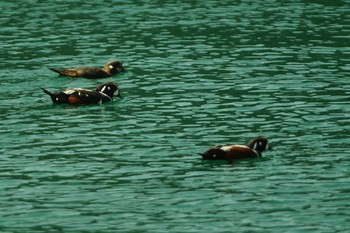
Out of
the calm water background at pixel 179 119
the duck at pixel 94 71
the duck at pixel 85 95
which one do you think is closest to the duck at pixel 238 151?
the calm water background at pixel 179 119

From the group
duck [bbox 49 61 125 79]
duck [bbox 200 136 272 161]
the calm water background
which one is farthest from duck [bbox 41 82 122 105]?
duck [bbox 200 136 272 161]

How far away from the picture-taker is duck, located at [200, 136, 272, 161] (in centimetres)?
2602

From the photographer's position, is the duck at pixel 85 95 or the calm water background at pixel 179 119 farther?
the duck at pixel 85 95

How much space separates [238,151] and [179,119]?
4.54m

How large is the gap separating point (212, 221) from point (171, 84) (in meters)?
13.6

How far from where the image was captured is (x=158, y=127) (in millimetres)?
29734

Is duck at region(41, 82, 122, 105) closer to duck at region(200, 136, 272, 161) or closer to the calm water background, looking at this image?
the calm water background

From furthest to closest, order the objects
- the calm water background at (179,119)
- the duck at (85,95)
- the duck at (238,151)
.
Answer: the duck at (85,95) < the duck at (238,151) < the calm water background at (179,119)

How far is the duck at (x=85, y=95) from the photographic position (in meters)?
32.7

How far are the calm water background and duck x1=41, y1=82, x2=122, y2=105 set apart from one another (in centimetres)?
26

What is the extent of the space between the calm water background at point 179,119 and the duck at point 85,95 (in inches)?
10.1

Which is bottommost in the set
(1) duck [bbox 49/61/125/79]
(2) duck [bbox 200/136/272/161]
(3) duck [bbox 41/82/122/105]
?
(1) duck [bbox 49/61/125/79]

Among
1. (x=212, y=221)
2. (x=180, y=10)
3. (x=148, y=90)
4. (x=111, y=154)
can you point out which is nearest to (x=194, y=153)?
(x=111, y=154)

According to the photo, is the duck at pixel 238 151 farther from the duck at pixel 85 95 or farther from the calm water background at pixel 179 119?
the duck at pixel 85 95
